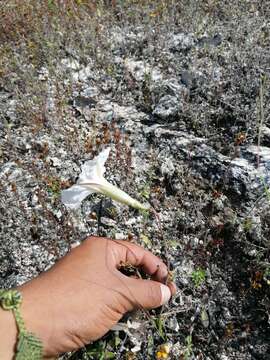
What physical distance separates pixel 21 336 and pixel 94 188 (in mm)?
720

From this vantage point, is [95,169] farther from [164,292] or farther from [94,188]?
Answer: [164,292]

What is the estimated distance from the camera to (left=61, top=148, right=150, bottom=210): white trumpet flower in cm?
178

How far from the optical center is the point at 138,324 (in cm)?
186

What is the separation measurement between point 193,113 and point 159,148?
0.34m

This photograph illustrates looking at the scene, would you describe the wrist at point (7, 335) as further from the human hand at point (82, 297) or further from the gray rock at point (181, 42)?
the gray rock at point (181, 42)

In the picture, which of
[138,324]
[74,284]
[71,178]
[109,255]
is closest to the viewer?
[74,284]

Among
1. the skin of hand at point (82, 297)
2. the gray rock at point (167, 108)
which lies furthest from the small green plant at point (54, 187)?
the gray rock at point (167, 108)

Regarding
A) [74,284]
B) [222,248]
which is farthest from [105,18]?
[74,284]

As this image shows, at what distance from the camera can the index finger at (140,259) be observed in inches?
67.1

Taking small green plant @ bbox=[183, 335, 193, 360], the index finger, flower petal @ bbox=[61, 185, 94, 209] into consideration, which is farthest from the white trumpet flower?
small green plant @ bbox=[183, 335, 193, 360]

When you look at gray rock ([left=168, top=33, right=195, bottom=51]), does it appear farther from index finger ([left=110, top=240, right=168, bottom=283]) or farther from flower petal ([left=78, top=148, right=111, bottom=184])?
index finger ([left=110, top=240, right=168, bottom=283])

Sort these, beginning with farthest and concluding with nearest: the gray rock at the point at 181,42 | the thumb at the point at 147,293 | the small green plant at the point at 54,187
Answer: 1. the gray rock at the point at 181,42
2. the small green plant at the point at 54,187
3. the thumb at the point at 147,293

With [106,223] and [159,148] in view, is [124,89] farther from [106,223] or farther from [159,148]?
[106,223]

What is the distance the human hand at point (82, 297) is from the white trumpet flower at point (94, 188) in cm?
22
